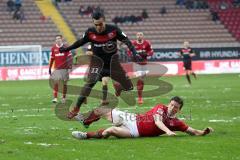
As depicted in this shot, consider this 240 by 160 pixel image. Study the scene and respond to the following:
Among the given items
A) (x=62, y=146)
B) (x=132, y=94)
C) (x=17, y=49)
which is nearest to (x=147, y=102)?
(x=132, y=94)

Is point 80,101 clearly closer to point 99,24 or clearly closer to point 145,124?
point 99,24

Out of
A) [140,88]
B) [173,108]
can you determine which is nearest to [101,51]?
[173,108]

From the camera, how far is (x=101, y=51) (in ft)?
55.8

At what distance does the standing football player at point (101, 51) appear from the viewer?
15758 millimetres

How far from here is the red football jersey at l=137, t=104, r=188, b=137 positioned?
499 inches

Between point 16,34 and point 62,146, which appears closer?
point 62,146

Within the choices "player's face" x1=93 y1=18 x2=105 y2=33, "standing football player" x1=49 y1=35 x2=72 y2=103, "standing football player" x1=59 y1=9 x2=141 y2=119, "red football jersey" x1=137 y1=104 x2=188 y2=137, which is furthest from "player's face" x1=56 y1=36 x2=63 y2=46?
"red football jersey" x1=137 y1=104 x2=188 y2=137

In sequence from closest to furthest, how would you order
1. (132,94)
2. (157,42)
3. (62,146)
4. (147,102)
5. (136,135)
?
(62,146) → (136,135) → (147,102) → (132,94) → (157,42)

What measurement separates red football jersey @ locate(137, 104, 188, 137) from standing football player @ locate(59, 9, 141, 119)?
2.60 metres

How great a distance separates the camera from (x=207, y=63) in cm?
4891

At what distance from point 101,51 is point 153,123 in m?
4.63

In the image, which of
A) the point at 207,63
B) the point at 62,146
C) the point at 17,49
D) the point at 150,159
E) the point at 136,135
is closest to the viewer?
the point at 150,159

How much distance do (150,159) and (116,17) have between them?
44.0 meters

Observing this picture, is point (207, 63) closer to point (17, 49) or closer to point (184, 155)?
point (17, 49)
